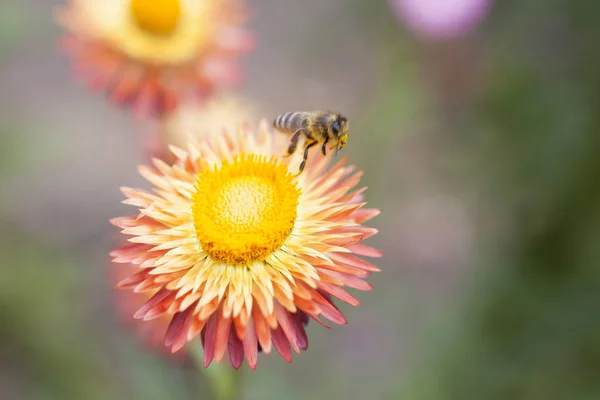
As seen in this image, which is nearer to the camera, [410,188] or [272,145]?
[272,145]

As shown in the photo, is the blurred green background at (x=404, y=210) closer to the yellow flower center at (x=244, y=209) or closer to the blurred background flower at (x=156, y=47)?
the blurred background flower at (x=156, y=47)

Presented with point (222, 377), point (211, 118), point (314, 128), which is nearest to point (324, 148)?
point (314, 128)

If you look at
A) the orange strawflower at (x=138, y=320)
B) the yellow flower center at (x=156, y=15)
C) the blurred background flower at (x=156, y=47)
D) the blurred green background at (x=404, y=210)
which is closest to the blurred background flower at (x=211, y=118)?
the blurred background flower at (x=156, y=47)

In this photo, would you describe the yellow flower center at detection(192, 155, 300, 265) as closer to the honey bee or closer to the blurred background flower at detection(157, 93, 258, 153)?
the honey bee

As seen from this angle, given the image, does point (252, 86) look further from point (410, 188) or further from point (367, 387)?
point (367, 387)

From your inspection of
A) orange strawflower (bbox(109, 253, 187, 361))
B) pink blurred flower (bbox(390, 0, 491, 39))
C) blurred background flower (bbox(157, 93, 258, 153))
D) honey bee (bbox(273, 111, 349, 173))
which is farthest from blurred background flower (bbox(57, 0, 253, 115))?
pink blurred flower (bbox(390, 0, 491, 39))

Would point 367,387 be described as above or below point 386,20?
below

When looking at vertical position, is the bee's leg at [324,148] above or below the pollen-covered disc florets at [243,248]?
above

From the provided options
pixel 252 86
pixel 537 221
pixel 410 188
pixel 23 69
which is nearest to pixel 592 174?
pixel 537 221
